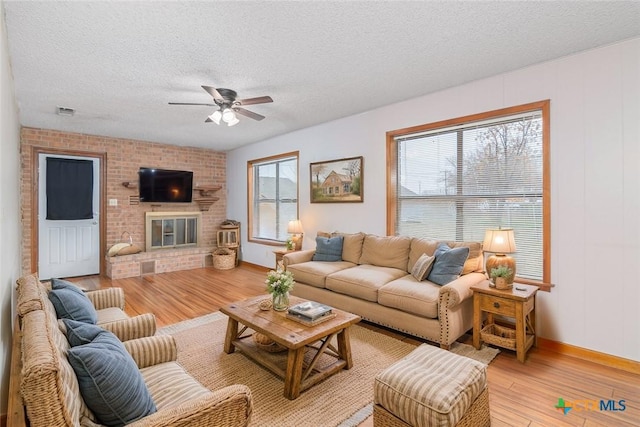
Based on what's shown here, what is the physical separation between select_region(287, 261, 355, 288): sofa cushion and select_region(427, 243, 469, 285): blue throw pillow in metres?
1.17

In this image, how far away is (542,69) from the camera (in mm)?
2859

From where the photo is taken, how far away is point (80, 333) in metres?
1.38

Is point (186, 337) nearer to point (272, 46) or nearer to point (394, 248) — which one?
point (394, 248)

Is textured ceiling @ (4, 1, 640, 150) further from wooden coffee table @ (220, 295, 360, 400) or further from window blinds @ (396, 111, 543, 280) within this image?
wooden coffee table @ (220, 295, 360, 400)

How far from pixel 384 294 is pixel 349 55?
87.6 inches

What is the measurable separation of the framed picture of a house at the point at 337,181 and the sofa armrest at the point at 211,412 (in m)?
3.38

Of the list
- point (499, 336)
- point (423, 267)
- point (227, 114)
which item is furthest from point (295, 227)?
point (499, 336)

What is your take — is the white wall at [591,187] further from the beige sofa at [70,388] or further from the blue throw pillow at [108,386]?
the blue throw pillow at [108,386]

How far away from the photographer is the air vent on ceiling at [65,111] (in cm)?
405

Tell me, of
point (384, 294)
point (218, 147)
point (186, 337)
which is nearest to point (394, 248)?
point (384, 294)

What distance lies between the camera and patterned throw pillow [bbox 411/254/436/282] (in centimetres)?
315

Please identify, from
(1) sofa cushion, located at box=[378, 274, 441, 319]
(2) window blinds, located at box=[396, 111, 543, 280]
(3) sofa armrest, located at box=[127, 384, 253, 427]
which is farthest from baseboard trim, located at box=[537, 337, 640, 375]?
(3) sofa armrest, located at box=[127, 384, 253, 427]

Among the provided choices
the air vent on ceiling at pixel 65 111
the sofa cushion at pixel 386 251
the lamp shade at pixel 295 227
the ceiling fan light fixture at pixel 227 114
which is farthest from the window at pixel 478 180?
the air vent on ceiling at pixel 65 111

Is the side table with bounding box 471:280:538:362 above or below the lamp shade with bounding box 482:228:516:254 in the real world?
below
